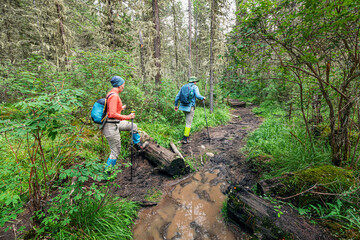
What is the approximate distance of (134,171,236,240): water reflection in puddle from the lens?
2678 mm

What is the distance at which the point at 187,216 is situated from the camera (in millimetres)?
3070

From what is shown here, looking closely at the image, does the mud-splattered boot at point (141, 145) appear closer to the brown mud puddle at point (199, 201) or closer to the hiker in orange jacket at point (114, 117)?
the hiker in orange jacket at point (114, 117)

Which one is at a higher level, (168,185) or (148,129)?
(148,129)

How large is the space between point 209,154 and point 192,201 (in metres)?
2.25

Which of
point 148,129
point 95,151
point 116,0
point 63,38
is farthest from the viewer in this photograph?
point 63,38

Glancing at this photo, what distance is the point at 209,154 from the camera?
18.0 feet

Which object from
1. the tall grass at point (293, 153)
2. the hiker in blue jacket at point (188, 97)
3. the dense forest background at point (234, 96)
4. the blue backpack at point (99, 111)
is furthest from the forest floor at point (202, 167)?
the blue backpack at point (99, 111)

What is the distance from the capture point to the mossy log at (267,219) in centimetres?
205

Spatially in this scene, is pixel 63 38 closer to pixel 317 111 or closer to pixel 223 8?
pixel 223 8

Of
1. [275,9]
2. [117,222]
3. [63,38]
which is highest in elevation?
[63,38]

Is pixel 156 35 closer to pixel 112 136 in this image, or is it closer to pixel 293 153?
pixel 112 136

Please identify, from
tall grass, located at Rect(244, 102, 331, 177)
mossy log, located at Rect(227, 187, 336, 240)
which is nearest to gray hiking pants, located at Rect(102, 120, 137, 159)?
mossy log, located at Rect(227, 187, 336, 240)

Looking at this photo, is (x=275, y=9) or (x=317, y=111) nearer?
(x=275, y=9)

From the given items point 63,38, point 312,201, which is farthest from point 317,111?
point 63,38
